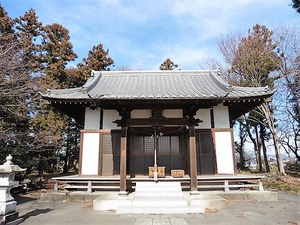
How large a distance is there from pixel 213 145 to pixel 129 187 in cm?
415

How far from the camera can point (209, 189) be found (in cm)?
941

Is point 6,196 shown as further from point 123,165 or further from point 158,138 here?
point 158,138

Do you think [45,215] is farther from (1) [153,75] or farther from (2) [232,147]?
(1) [153,75]

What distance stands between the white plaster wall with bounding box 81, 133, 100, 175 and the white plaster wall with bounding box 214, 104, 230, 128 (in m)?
5.54

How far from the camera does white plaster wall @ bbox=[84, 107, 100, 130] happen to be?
10242 millimetres

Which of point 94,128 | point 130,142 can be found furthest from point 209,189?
point 94,128

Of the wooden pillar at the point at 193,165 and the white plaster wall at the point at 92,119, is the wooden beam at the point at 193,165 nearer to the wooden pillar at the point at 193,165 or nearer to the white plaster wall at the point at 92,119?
the wooden pillar at the point at 193,165

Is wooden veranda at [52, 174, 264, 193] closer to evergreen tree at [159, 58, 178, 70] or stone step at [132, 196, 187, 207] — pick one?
stone step at [132, 196, 187, 207]

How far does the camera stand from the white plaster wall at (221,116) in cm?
1023

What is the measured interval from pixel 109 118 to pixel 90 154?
6.00 ft

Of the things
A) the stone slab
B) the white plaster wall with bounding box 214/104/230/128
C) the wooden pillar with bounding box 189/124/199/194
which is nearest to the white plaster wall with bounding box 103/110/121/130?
the wooden pillar with bounding box 189/124/199/194

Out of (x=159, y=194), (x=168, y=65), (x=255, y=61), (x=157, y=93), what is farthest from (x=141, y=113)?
(x=168, y=65)

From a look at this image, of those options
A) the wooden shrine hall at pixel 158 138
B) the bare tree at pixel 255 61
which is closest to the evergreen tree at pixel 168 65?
the bare tree at pixel 255 61

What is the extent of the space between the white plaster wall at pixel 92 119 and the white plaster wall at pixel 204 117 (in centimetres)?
461
